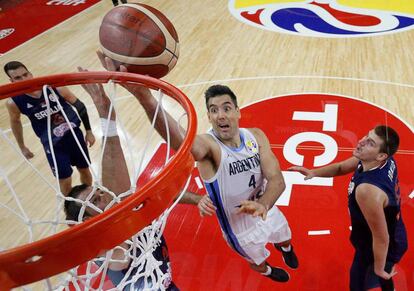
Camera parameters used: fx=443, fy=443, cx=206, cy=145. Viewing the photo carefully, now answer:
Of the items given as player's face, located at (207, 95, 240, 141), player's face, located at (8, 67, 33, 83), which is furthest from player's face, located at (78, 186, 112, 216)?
player's face, located at (8, 67, 33, 83)

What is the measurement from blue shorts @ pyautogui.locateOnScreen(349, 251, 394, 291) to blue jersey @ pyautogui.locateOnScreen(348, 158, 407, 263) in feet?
0.13

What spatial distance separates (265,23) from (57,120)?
4.33 meters

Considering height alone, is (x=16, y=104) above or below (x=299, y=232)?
above

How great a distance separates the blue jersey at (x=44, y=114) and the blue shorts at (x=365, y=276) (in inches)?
76.3

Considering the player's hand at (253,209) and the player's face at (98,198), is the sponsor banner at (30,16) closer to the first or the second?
the player's face at (98,198)

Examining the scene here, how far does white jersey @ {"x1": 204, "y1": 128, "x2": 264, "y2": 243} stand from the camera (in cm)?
232

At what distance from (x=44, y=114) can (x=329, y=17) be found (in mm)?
4793

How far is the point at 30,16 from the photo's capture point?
802 cm

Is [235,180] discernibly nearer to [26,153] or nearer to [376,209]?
[376,209]

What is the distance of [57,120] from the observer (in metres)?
2.98

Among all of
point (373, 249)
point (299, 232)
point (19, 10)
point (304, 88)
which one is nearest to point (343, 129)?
point (304, 88)

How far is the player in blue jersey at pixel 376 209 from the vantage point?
1933 millimetres

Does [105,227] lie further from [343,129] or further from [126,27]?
[343,129]

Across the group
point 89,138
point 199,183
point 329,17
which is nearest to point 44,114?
point 89,138
